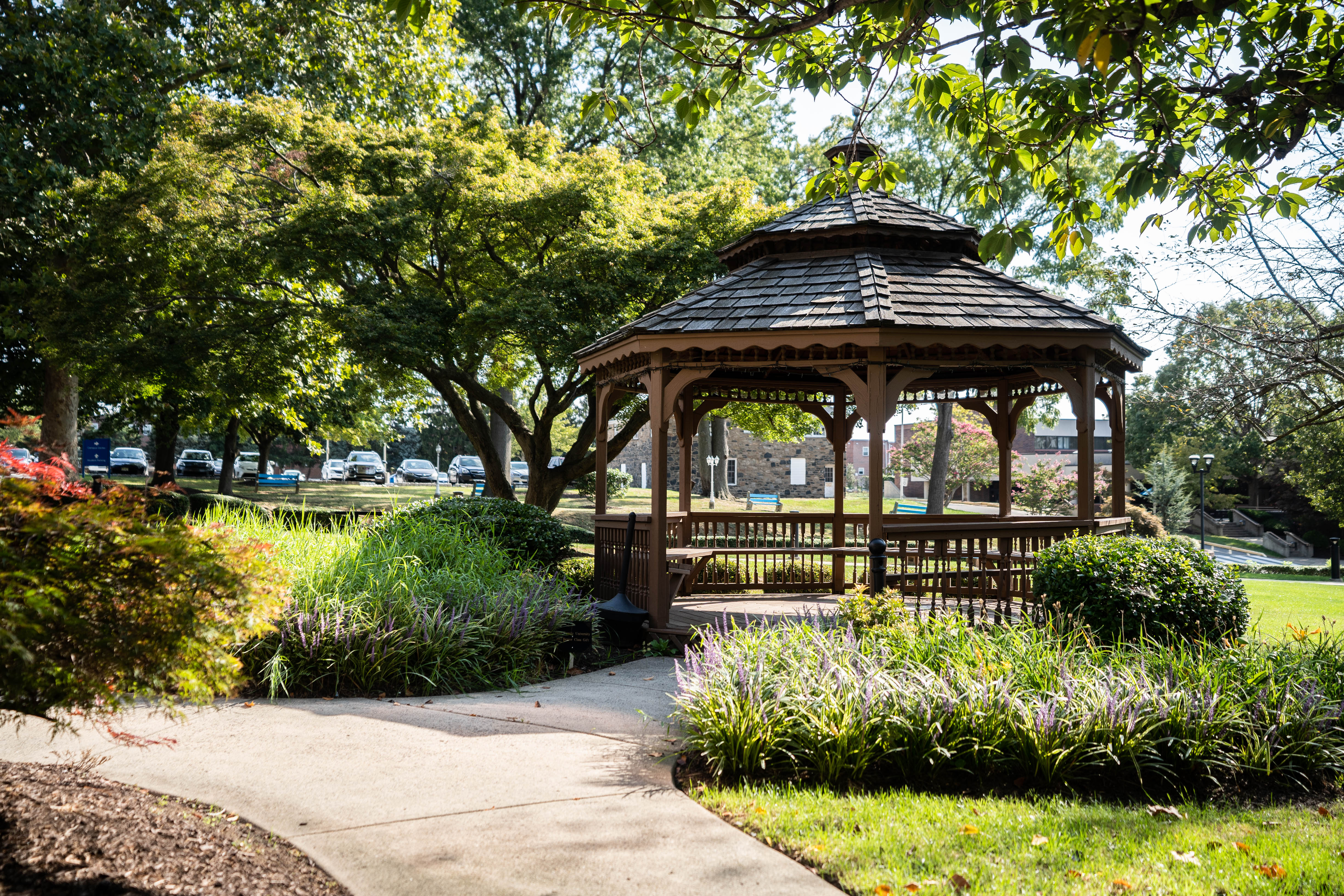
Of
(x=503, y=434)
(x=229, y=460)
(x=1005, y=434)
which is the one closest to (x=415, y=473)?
(x=229, y=460)

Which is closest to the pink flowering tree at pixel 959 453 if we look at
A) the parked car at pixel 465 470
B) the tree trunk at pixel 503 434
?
the tree trunk at pixel 503 434

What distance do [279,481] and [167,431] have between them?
1189 cm

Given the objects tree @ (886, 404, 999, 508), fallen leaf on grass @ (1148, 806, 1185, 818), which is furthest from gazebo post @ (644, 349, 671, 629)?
tree @ (886, 404, 999, 508)

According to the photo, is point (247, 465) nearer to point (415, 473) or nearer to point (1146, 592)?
point (415, 473)

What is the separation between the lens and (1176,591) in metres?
6.92

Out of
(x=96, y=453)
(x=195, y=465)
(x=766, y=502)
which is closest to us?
(x=96, y=453)

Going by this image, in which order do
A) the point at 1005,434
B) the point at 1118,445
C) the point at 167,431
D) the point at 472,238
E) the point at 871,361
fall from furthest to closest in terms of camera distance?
1. the point at 167,431
2. the point at 472,238
3. the point at 1005,434
4. the point at 1118,445
5. the point at 871,361

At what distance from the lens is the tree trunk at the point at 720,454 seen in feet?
109

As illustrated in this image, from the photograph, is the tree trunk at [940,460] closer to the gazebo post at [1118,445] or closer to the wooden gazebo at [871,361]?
the wooden gazebo at [871,361]

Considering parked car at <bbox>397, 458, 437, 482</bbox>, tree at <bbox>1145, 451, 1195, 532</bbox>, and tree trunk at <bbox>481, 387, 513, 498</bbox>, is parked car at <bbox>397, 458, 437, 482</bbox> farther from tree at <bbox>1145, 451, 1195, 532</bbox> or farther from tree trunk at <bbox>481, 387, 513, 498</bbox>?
tree at <bbox>1145, 451, 1195, 532</bbox>

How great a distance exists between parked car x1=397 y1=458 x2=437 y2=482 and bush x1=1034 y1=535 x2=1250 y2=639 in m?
47.5

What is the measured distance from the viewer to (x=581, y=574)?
12.6 metres

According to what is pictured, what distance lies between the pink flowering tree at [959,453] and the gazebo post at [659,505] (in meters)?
28.1

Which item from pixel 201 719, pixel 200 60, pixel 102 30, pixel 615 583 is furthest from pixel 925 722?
pixel 200 60
